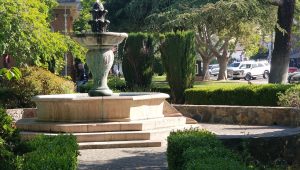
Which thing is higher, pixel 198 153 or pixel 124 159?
pixel 198 153

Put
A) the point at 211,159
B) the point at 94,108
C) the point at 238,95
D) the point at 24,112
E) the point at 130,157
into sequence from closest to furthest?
the point at 211,159, the point at 130,157, the point at 94,108, the point at 24,112, the point at 238,95

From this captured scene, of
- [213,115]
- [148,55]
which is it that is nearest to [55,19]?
[148,55]

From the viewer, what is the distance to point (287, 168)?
25.2 ft

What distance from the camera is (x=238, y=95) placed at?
58.2ft

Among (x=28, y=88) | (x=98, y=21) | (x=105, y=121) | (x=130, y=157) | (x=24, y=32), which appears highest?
(x=98, y=21)

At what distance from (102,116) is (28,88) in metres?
5.69

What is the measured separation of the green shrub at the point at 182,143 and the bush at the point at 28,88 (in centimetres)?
1066

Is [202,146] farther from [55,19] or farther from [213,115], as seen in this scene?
[55,19]

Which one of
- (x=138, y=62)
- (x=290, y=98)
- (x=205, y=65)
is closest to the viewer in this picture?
(x=290, y=98)

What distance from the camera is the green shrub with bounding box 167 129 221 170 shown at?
699cm

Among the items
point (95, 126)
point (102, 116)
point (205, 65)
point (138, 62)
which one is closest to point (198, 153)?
point (95, 126)

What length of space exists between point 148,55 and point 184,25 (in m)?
6.54

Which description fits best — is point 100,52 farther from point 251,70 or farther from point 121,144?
point 251,70

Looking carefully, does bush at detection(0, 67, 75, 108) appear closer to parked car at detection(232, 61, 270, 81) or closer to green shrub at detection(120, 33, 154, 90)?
green shrub at detection(120, 33, 154, 90)
